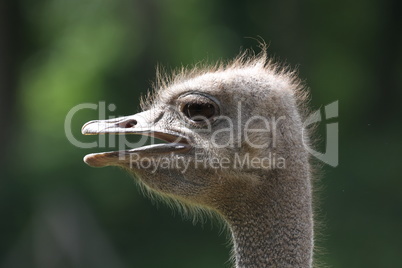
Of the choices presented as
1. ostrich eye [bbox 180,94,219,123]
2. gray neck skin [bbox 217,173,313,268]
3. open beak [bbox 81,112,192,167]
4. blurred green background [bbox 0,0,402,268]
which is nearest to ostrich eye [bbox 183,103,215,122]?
ostrich eye [bbox 180,94,219,123]

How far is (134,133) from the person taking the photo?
466cm

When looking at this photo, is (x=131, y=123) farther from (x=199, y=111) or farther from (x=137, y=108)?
(x=137, y=108)

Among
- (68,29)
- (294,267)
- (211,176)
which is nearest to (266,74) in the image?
(211,176)

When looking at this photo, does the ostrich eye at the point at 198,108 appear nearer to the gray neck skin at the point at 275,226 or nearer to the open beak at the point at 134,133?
the open beak at the point at 134,133

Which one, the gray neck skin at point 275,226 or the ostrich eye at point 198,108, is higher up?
the ostrich eye at point 198,108

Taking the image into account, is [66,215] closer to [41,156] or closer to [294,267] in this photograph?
[41,156]

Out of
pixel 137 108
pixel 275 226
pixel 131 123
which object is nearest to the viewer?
pixel 275 226

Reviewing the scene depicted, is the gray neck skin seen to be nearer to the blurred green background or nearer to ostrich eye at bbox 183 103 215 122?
ostrich eye at bbox 183 103 215 122

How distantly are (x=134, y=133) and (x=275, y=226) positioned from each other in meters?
0.92

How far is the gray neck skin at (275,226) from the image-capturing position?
459 cm

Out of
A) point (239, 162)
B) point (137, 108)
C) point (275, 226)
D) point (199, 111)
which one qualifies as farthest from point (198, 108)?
point (137, 108)

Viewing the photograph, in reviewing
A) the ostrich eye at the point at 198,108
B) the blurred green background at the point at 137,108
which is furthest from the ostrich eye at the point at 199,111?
the blurred green background at the point at 137,108

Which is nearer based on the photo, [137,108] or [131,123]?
[131,123]

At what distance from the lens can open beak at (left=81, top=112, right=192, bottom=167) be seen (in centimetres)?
460
